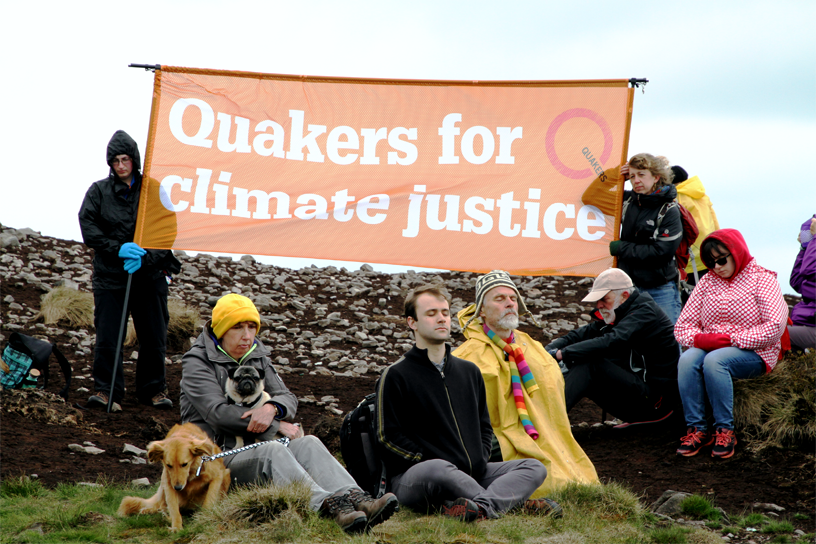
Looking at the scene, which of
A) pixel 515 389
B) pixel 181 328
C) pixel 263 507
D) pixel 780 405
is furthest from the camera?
pixel 181 328

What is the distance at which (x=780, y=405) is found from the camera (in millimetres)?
7570

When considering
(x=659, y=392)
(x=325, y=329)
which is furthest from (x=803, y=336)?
(x=325, y=329)

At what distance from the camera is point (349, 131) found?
9.65m

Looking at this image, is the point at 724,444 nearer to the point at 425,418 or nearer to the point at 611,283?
the point at 611,283

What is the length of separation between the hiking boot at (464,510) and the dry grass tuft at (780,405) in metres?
3.64

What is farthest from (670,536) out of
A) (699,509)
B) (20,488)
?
(20,488)

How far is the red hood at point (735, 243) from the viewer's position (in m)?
7.31

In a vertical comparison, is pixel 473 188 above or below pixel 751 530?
above

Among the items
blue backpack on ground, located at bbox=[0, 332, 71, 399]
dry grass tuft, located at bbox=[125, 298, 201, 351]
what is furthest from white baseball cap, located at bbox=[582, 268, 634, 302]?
dry grass tuft, located at bbox=[125, 298, 201, 351]

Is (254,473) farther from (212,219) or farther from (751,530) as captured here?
(212,219)

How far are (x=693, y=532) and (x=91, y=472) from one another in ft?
15.5

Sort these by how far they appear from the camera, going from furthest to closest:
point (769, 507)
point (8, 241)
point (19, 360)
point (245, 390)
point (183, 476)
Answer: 1. point (8, 241)
2. point (19, 360)
3. point (769, 507)
4. point (245, 390)
5. point (183, 476)

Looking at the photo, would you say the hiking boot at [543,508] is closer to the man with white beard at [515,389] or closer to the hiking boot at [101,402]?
the man with white beard at [515,389]

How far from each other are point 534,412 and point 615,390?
1.80m
